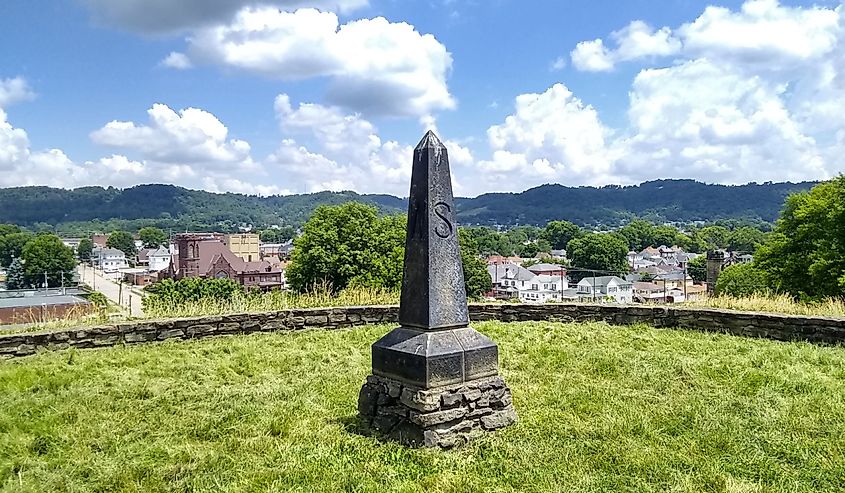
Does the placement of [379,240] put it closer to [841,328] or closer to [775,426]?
[841,328]

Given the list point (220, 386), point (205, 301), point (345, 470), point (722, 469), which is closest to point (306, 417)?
point (345, 470)

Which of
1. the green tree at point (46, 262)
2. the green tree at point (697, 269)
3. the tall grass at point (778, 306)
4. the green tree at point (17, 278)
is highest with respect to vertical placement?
the tall grass at point (778, 306)

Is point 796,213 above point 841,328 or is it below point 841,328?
above

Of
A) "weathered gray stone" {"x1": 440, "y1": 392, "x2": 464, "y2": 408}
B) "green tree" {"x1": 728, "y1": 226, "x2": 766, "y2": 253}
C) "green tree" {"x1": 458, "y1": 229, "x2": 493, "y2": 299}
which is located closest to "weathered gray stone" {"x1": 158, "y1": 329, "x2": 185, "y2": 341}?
"weathered gray stone" {"x1": 440, "y1": 392, "x2": 464, "y2": 408}

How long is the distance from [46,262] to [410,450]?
73.2 meters

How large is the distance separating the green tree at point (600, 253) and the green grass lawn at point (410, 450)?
250 ft

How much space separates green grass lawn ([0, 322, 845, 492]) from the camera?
3855 mm

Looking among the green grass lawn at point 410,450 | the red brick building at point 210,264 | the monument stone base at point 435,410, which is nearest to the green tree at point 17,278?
the red brick building at point 210,264

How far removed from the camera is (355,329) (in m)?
10.4

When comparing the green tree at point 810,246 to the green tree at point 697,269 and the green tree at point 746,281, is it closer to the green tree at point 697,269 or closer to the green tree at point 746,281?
the green tree at point 746,281

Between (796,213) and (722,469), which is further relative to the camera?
(796,213)

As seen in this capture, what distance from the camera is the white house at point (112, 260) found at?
104 metres

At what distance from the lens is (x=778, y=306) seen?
1020 cm

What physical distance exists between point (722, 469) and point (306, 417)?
11.1ft
